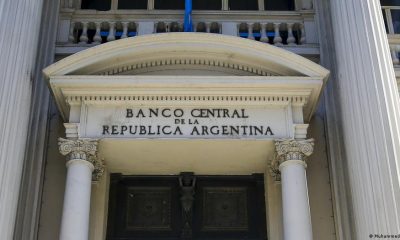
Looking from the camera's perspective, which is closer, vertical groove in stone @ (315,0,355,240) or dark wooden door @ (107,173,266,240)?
vertical groove in stone @ (315,0,355,240)

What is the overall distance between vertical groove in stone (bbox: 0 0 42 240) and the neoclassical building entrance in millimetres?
504

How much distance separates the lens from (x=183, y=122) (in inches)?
456

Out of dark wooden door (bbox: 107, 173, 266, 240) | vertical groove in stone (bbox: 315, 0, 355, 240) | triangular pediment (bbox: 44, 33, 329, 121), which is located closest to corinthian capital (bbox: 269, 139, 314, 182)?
triangular pediment (bbox: 44, 33, 329, 121)

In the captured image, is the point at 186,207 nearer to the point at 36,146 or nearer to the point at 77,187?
the point at 77,187

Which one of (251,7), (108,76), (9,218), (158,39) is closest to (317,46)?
(251,7)

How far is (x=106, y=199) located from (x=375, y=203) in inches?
177

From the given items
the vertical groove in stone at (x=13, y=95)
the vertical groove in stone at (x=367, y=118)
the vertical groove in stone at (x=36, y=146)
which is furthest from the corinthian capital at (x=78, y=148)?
the vertical groove in stone at (x=367, y=118)

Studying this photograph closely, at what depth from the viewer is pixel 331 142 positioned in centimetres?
1248

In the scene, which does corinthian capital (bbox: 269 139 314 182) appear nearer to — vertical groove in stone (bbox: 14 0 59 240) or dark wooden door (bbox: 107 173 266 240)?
dark wooden door (bbox: 107 173 266 240)

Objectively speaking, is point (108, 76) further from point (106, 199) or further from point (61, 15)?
point (61, 15)

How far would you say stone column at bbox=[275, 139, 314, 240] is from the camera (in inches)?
423

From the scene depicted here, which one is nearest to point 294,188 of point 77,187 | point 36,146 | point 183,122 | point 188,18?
point 183,122

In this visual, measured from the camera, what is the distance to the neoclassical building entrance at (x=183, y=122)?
11312 mm

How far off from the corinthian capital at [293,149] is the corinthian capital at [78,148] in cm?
274
